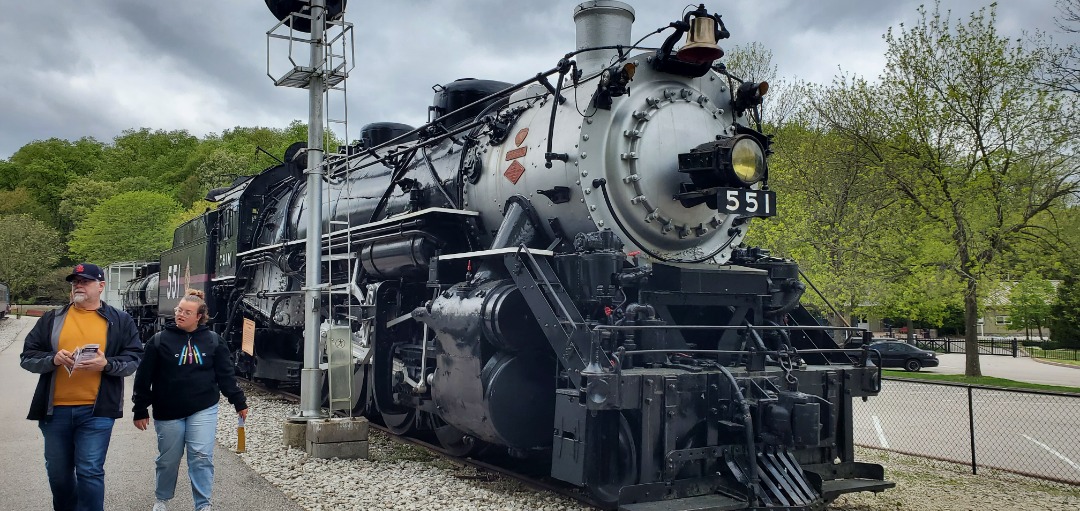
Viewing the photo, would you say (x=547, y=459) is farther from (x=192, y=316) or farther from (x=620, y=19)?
(x=620, y=19)

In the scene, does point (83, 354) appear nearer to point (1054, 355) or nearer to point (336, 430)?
point (336, 430)

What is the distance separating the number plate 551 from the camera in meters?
6.36

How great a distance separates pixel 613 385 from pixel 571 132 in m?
2.26

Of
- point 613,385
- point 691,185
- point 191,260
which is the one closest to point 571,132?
point 691,185

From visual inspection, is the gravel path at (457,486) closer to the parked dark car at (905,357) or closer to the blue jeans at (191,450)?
the blue jeans at (191,450)

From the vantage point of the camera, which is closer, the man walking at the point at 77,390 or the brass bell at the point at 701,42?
the man walking at the point at 77,390

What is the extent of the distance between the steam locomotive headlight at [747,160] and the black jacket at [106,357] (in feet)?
14.9

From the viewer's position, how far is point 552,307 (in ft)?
19.1

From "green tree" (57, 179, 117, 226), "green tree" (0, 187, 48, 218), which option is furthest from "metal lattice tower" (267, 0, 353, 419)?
"green tree" (0, 187, 48, 218)

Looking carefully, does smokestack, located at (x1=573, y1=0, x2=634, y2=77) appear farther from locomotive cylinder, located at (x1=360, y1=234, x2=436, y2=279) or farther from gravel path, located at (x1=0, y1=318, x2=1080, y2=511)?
gravel path, located at (x1=0, y1=318, x2=1080, y2=511)

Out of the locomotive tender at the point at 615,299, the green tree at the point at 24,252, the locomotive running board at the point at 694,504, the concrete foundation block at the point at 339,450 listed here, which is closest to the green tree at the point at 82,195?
the green tree at the point at 24,252

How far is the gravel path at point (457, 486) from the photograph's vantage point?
20.7 feet

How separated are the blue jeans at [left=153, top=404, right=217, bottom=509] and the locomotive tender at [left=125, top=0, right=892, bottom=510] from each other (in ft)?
6.23

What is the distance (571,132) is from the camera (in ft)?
21.3
